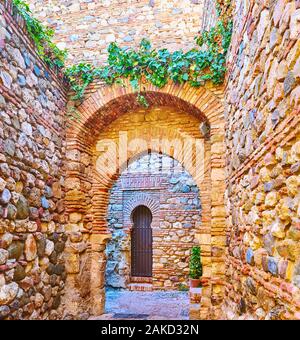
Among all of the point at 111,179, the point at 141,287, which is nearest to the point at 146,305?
the point at 141,287

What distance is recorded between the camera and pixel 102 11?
260 inches

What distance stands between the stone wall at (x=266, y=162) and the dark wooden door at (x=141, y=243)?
5.46 metres

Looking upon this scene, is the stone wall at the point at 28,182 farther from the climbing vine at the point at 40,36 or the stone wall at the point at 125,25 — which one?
the stone wall at the point at 125,25

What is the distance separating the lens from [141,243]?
8.97m

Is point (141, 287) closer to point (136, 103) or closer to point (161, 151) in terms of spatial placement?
point (161, 151)

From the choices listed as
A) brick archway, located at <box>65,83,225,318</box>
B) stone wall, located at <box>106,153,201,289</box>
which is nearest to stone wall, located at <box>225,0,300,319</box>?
brick archway, located at <box>65,83,225,318</box>

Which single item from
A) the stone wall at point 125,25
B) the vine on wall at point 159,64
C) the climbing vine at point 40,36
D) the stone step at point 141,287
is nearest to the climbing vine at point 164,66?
the vine on wall at point 159,64

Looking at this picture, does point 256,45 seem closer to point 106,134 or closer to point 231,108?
point 231,108

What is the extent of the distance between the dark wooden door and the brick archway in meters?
3.83

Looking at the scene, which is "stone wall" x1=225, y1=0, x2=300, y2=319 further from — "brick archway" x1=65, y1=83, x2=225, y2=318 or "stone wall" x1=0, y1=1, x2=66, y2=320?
"stone wall" x1=0, y1=1, x2=66, y2=320

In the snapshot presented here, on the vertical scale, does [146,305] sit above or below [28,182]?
below

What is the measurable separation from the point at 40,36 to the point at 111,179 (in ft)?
7.69

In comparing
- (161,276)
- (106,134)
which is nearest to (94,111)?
(106,134)

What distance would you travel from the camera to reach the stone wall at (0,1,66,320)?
3.10 meters
